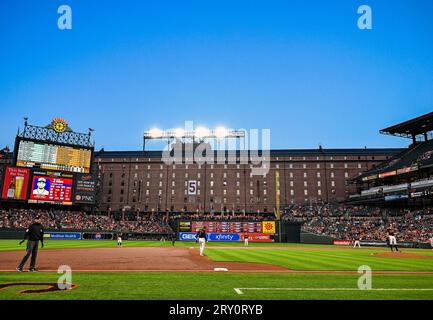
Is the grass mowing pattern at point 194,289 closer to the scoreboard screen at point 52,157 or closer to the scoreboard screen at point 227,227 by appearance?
the scoreboard screen at point 227,227

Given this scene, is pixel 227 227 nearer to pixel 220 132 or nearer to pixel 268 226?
pixel 268 226

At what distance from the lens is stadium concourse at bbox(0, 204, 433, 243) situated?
48.6m

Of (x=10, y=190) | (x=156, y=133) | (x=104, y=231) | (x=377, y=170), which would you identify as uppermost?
(x=156, y=133)

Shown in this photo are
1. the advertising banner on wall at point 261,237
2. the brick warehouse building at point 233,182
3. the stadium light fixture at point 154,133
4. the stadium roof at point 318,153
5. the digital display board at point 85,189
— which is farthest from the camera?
the stadium roof at point 318,153

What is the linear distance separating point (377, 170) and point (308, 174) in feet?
79.5

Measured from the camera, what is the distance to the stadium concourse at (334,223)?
48.6m

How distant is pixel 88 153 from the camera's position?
65750mm

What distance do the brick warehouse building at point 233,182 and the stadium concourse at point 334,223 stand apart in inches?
698

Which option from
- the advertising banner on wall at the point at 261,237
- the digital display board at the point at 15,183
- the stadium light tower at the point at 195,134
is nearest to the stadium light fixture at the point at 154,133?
the stadium light tower at the point at 195,134

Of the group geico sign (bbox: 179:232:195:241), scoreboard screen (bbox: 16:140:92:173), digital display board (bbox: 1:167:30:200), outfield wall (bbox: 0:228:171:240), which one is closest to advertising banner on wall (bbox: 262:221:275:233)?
geico sign (bbox: 179:232:195:241)

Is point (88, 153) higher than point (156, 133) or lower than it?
lower

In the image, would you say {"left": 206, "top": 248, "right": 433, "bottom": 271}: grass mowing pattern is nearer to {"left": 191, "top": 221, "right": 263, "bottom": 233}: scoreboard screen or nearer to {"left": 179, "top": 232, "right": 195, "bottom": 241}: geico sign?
{"left": 191, "top": 221, "right": 263, "bottom": 233}: scoreboard screen
